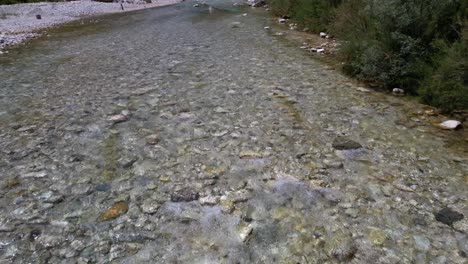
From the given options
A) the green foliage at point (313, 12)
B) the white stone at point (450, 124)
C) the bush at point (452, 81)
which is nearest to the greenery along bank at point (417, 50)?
the bush at point (452, 81)

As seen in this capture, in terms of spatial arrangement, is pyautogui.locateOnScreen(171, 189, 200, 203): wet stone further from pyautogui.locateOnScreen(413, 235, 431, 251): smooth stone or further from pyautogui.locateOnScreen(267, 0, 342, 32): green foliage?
pyautogui.locateOnScreen(267, 0, 342, 32): green foliage

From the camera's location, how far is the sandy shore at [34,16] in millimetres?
17406

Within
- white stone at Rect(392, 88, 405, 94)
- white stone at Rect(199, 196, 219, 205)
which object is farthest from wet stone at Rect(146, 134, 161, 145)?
white stone at Rect(392, 88, 405, 94)

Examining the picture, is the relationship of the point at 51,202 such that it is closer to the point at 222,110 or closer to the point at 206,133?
the point at 206,133

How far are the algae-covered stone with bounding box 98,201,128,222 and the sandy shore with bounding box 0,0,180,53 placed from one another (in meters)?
12.6

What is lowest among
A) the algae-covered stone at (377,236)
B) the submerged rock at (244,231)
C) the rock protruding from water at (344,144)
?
Result: the submerged rock at (244,231)

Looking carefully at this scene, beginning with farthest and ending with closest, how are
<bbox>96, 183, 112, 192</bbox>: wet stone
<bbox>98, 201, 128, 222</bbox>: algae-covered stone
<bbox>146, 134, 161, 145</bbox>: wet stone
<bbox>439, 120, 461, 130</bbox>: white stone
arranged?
<bbox>439, 120, 461, 130</bbox>: white stone → <bbox>146, 134, 161, 145</bbox>: wet stone → <bbox>96, 183, 112, 192</bbox>: wet stone → <bbox>98, 201, 128, 222</bbox>: algae-covered stone

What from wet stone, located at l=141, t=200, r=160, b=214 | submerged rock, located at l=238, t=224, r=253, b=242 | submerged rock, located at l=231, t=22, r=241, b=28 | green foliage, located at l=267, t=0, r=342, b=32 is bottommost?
submerged rock, located at l=231, t=22, r=241, b=28

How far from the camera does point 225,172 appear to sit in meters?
5.12

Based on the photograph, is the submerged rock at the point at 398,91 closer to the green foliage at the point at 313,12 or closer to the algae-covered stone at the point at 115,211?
the algae-covered stone at the point at 115,211

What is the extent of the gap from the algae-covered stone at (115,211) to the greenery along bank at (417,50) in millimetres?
6026

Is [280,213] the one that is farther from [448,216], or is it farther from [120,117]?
[120,117]

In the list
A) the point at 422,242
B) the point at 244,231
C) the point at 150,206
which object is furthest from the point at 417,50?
the point at 150,206

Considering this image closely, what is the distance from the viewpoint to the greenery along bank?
6.76 metres
